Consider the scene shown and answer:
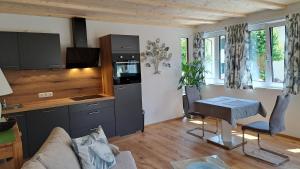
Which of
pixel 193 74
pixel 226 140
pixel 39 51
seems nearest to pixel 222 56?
pixel 193 74

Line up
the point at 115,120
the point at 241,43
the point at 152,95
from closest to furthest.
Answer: the point at 115,120, the point at 241,43, the point at 152,95

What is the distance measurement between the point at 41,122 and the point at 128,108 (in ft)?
4.98

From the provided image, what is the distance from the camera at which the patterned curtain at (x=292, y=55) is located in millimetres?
3705

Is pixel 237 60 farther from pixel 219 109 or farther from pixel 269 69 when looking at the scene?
pixel 219 109

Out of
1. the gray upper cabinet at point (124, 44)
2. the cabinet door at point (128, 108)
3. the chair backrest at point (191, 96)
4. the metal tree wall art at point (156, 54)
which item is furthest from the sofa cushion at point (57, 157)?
the metal tree wall art at point (156, 54)

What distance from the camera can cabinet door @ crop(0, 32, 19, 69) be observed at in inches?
128

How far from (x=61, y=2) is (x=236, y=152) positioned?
337 centimetres

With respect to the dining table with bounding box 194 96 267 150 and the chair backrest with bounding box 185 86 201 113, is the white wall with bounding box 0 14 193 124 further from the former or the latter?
the dining table with bounding box 194 96 267 150

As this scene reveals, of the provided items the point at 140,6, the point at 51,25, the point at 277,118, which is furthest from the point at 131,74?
the point at 277,118

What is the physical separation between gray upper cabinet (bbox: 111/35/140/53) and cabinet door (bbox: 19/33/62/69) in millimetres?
935

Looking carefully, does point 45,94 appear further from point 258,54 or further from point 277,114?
point 258,54

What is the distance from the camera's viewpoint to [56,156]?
64.4 inches

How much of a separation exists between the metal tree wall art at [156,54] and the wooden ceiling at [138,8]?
0.60 m

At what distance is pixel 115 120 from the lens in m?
4.16
